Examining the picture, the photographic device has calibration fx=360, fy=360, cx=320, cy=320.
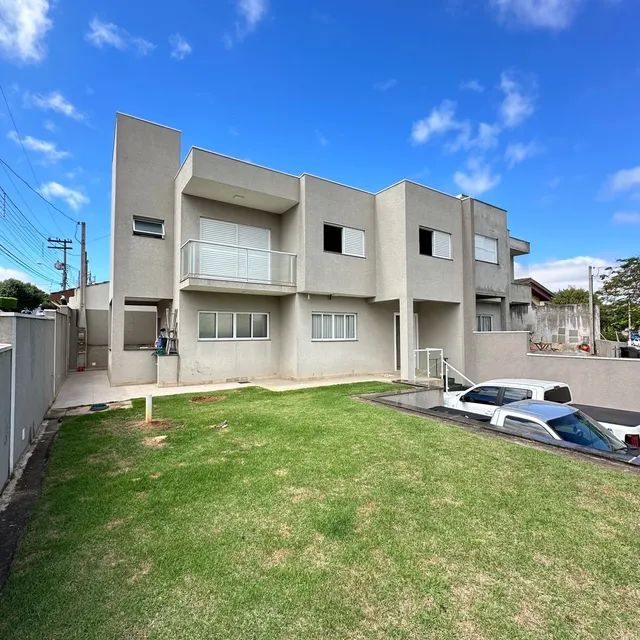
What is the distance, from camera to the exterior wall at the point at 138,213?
12.6 meters

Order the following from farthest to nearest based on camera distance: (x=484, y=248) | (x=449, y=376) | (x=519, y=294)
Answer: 1. (x=519, y=294)
2. (x=484, y=248)
3. (x=449, y=376)

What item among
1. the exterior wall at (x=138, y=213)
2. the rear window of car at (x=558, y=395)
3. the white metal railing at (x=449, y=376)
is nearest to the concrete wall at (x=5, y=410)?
the exterior wall at (x=138, y=213)

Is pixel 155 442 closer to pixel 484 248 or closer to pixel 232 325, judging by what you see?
pixel 232 325

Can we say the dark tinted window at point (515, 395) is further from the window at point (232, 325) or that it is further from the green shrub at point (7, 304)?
the green shrub at point (7, 304)

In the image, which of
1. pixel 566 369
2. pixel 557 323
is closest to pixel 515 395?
pixel 566 369

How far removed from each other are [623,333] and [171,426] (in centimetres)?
4075

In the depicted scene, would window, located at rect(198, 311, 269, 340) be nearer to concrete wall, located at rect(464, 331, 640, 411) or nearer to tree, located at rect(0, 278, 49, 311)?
concrete wall, located at rect(464, 331, 640, 411)

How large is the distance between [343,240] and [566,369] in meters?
9.17

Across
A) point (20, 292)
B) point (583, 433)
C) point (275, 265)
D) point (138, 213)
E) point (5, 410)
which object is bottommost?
point (583, 433)

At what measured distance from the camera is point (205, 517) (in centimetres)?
370

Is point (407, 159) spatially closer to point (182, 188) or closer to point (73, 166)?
point (182, 188)

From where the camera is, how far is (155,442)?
6.29 metres

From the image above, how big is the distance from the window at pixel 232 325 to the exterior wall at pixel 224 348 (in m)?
0.17

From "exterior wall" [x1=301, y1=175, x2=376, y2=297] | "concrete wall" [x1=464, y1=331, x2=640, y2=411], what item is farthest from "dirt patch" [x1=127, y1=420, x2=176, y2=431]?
"concrete wall" [x1=464, y1=331, x2=640, y2=411]
